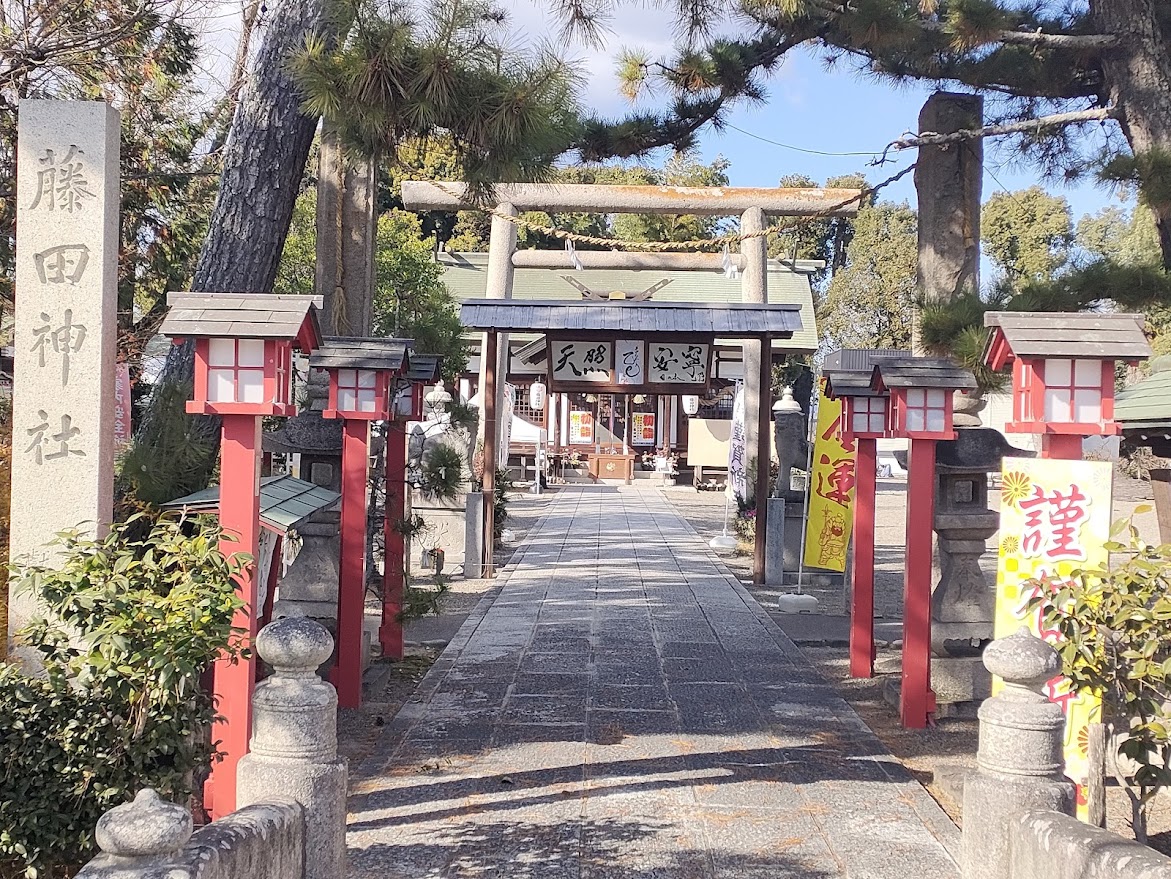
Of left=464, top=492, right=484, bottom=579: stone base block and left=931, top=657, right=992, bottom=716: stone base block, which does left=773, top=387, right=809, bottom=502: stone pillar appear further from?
left=931, top=657, right=992, bottom=716: stone base block

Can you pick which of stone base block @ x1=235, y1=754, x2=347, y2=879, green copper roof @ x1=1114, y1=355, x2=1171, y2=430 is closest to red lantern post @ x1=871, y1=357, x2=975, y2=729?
green copper roof @ x1=1114, y1=355, x2=1171, y2=430

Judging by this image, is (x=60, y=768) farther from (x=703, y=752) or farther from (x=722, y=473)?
(x=722, y=473)

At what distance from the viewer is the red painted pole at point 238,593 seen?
488 cm

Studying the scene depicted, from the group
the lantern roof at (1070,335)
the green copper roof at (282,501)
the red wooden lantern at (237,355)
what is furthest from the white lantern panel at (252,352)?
the lantern roof at (1070,335)

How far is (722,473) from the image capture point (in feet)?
108

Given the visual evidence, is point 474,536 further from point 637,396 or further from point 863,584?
point 637,396

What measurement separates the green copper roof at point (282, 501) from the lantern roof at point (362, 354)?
0.83 metres

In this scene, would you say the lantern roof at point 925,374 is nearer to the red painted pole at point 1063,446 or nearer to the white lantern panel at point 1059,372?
the white lantern panel at point 1059,372

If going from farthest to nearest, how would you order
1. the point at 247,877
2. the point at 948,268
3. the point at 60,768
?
1. the point at 948,268
2. the point at 60,768
3. the point at 247,877

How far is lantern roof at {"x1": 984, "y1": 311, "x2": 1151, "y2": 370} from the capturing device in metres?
5.84

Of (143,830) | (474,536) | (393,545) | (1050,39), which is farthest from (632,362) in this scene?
(143,830)

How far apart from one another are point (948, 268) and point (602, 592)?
5.86 meters

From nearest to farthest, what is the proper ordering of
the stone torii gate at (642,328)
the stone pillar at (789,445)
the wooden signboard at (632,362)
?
1. the stone torii gate at (642,328)
2. the wooden signboard at (632,362)
3. the stone pillar at (789,445)

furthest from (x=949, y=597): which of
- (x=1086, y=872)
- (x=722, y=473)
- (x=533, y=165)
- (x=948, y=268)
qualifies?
(x=722, y=473)
